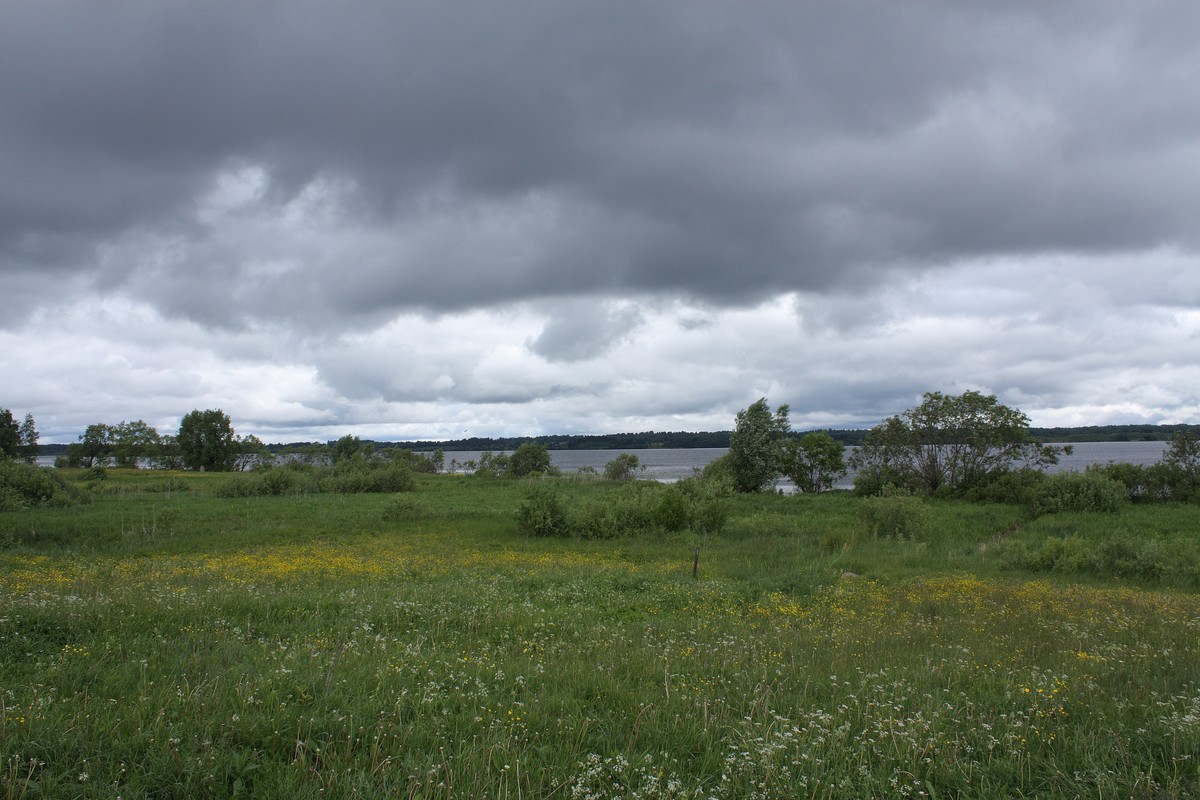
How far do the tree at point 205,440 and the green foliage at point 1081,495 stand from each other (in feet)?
376

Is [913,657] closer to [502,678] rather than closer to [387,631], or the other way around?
[502,678]

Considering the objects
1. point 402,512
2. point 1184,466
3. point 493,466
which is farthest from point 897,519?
point 493,466

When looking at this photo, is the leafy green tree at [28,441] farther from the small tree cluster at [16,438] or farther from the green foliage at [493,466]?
the green foliage at [493,466]

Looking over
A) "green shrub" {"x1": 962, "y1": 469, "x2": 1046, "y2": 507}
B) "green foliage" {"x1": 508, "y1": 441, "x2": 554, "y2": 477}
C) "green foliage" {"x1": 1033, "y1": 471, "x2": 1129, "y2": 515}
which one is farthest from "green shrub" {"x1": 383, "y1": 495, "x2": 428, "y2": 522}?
"green foliage" {"x1": 508, "y1": 441, "x2": 554, "y2": 477}

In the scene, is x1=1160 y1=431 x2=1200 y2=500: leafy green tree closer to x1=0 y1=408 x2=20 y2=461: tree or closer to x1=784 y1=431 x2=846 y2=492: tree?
x1=784 y1=431 x2=846 y2=492: tree

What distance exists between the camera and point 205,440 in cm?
11100

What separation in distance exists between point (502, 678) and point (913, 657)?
5313 mm

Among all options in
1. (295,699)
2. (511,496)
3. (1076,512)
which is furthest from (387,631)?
(511,496)

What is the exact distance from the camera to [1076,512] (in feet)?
107

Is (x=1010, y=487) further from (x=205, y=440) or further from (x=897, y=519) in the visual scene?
(x=205, y=440)

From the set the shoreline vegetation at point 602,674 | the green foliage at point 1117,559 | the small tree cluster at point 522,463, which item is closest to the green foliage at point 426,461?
the small tree cluster at point 522,463

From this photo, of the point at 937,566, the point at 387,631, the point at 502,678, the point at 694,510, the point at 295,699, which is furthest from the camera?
the point at 694,510

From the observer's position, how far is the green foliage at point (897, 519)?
93.7 feet

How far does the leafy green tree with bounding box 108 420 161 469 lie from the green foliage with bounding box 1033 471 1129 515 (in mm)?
128463
